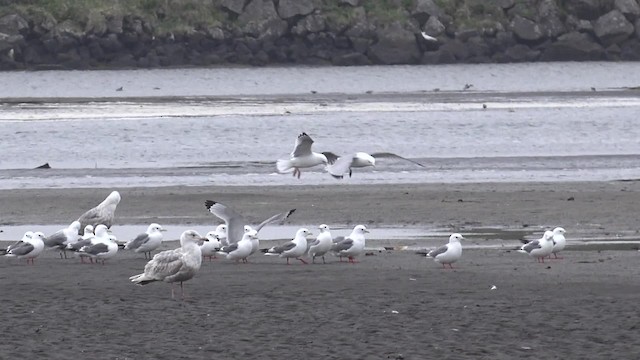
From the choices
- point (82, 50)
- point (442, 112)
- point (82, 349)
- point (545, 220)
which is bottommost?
point (82, 349)

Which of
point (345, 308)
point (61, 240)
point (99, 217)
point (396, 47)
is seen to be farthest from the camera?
point (396, 47)

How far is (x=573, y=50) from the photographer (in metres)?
70.0

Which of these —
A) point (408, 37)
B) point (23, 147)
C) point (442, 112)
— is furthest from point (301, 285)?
point (408, 37)

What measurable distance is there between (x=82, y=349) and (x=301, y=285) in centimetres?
357

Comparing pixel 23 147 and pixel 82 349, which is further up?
pixel 23 147

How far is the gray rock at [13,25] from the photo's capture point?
6899cm

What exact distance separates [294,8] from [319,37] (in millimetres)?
1770

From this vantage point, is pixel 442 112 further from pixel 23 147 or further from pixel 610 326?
pixel 610 326

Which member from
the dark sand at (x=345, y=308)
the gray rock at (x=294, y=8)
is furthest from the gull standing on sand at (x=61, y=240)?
the gray rock at (x=294, y=8)

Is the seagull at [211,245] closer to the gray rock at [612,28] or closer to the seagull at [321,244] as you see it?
the seagull at [321,244]

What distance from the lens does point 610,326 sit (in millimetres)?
12414

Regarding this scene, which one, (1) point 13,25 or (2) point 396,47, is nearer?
(1) point 13,25

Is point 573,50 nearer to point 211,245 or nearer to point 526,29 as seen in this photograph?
point 526,29

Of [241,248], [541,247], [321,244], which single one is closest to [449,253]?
[541,247]
